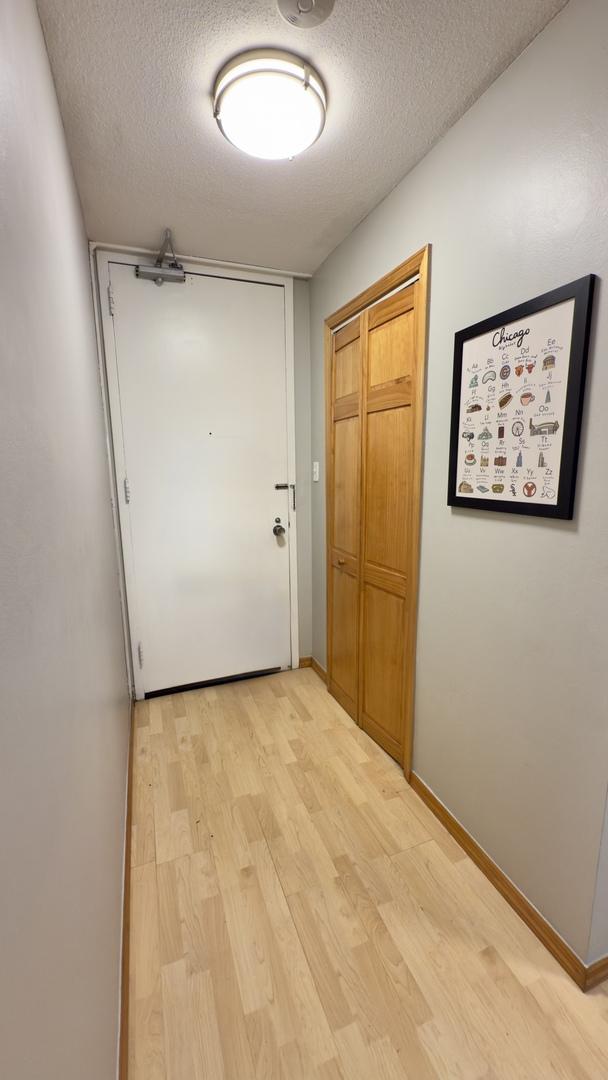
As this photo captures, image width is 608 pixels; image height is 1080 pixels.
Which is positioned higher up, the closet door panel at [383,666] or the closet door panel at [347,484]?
the closet door panel at [347,484]

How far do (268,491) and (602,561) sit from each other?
1.89 metres

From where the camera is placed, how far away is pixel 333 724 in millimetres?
2346

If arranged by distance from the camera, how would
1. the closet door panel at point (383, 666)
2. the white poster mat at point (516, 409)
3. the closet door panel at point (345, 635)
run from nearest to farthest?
the white poster mat at point (516, 409) → the closet door panel at point (383, 666) → the closet door panel at point (345, 635)

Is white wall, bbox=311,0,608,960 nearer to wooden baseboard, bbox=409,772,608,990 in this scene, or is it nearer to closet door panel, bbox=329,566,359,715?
wooden baseboard, bbox=409,772,608,990

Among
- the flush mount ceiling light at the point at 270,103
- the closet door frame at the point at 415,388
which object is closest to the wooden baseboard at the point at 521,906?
the closet door frame at the point at 415,388

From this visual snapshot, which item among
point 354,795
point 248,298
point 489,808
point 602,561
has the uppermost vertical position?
point 248,298

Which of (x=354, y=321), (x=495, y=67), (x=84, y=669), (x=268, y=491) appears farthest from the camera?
(x=268, y=491)

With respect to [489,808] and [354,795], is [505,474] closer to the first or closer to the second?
[489,808]

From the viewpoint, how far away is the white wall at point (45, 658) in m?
0.51

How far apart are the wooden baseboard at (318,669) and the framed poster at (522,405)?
5.29ft

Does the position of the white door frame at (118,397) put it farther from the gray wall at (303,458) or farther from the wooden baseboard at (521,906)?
the wooden baseboard at (521,906)

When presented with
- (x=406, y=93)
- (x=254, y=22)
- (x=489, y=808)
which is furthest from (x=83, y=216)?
(x=489, y=808)

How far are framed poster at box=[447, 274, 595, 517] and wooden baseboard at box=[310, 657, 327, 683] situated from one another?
1.61 m

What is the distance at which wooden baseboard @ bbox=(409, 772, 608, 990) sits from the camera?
1180mm
